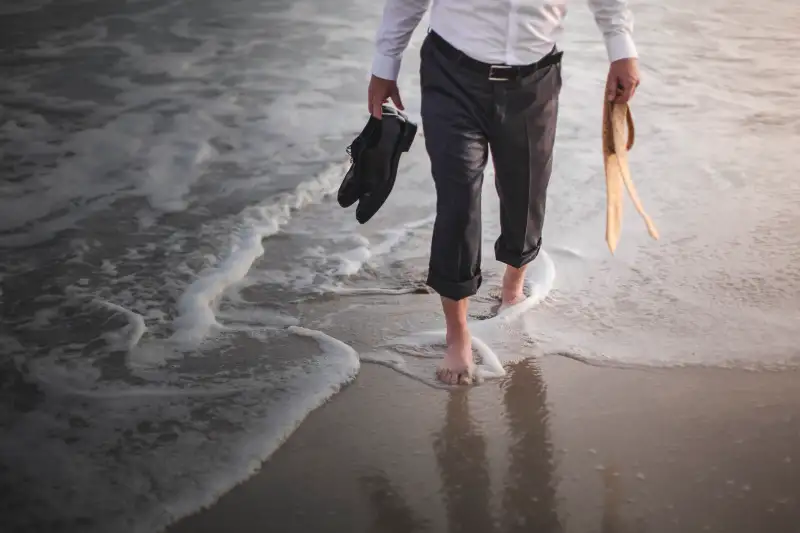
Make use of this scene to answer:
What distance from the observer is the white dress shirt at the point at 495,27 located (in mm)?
2305

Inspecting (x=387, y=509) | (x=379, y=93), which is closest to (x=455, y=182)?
(x=379, y=93)

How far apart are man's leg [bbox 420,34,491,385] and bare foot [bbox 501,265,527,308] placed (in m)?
0.35

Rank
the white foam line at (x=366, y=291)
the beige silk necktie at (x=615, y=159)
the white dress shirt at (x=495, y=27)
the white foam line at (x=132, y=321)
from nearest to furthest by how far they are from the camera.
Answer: the white dress shirt at (x=495, y=27) → the beige silk necktie at (x=615, y=159) → the white foam line at (x=132, y=321) → the white foam line at (x=366, y=291)

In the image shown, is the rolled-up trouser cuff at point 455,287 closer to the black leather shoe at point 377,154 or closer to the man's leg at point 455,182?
the man's leg at point 455,182

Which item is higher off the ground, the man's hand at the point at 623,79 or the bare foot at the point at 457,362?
the man's hand at the point at 623,79

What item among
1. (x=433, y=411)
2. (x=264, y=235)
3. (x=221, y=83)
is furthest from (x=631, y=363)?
(x=221, y=83)

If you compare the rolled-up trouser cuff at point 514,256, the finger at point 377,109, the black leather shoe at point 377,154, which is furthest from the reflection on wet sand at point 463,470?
the finger at point 377,109

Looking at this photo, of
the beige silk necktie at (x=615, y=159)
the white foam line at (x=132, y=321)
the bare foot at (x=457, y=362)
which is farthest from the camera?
the white foam line at (x=132, y=321)

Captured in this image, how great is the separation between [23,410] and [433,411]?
1.06 m

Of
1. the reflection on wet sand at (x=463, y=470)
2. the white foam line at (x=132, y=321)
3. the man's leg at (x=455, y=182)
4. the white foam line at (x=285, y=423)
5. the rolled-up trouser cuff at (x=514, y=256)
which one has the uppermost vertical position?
the man's leg at (x=455, y=182)

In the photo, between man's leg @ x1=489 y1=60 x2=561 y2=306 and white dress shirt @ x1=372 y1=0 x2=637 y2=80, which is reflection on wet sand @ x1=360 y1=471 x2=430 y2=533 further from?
white dress shirt @ x1=372 y1=0 x2=637 y2=80

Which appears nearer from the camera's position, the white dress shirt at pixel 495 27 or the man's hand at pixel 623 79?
the white dress shirt at pixel 495 27

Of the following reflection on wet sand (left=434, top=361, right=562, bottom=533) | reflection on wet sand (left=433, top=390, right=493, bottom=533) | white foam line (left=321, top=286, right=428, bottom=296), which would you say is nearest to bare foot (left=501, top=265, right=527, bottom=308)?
white foam line (left=321, top=286, right=428, bottom=296)

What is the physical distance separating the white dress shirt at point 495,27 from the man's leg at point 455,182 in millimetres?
79
